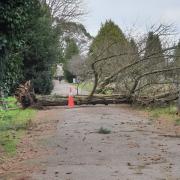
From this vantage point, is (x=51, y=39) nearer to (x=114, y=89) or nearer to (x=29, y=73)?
(x=29, y=73)

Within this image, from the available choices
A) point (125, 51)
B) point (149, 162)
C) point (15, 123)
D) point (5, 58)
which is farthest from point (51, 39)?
point (149, 162)

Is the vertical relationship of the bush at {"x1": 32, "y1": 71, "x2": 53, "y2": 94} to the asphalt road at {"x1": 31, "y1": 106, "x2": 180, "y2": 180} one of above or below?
above

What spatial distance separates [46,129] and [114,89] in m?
10.5

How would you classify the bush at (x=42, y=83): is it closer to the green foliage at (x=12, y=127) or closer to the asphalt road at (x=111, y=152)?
the green foliage at (x=12, y=127)

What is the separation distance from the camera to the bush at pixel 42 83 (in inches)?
1499

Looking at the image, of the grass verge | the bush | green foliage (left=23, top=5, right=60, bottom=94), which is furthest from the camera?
the bush

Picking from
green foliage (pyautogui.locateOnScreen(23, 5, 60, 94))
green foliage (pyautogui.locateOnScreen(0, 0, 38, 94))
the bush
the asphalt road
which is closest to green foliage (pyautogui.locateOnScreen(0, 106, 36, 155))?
the asphalt road

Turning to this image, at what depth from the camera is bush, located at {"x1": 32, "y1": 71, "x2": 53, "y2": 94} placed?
3806 centimetres

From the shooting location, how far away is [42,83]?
126ft

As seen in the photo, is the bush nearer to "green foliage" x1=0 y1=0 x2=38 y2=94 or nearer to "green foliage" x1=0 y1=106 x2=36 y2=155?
"green foliage" x1=0 y1=106 x2=36 y2=155

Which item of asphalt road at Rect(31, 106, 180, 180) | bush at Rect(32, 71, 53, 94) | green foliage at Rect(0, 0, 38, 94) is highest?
green foliage at Rect(0, 0, 38, 94)

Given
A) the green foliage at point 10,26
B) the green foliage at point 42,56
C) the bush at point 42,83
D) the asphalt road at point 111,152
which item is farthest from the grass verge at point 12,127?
the bush at point 42,83

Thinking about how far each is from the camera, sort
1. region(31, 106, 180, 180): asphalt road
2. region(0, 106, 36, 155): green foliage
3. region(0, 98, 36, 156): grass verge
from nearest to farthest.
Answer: region(31, 106, 180, 180): asphalt road, region(0, 98, 36, 156): grass verge, region(0, 106, 36, 155): green foliage

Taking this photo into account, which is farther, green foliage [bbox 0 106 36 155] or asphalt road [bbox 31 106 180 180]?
green foliage [bbox 0 106 36 155]
